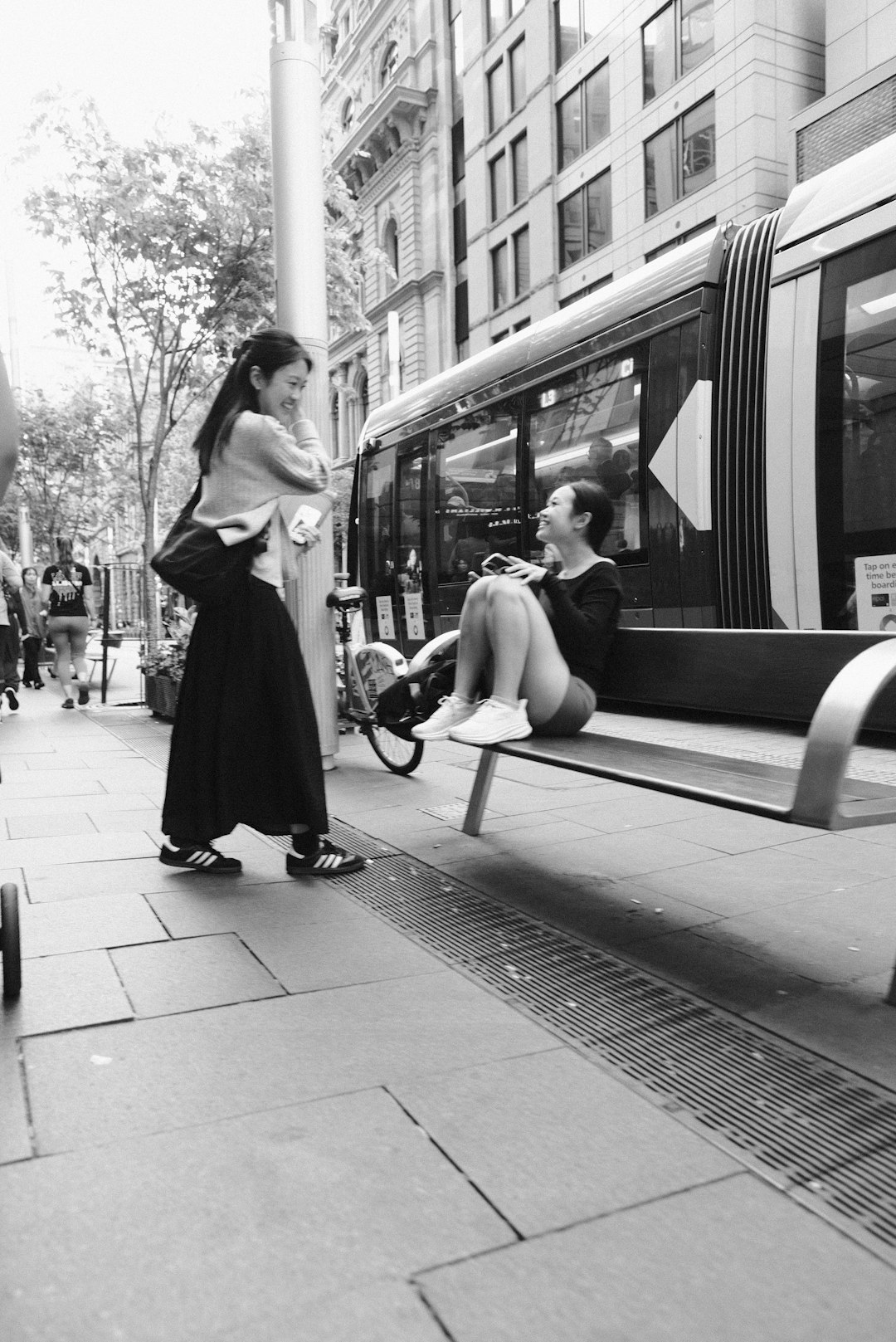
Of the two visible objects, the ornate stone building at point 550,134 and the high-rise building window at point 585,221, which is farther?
the high-rise building window at point 585,221

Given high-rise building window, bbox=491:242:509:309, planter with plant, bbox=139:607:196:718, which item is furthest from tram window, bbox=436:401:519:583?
high-rise building window, bbox=491:242:509:309

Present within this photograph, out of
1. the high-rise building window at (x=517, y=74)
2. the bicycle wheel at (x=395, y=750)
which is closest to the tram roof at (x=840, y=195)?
the bicycle wheel at (x=395, y=750)

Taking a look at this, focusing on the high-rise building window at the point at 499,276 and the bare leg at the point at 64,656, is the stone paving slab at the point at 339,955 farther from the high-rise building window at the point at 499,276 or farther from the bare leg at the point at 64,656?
the high-rise building window at the point at 499,276

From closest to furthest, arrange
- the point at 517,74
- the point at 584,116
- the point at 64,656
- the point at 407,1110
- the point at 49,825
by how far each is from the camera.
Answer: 1. the point at 407,1110
2. the point at 49,825
3. the point at 64,656
4. the point at 584,116
5. the point at 517,74

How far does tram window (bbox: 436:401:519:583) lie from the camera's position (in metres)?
9.90

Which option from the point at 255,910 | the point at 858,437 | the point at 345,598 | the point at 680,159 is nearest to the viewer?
the point at 255,910

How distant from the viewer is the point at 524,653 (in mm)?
3734

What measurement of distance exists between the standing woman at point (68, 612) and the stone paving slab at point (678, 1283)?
418 inches

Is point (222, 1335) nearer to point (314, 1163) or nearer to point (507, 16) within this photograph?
point (314, 1163)

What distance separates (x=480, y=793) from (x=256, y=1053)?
2240mm

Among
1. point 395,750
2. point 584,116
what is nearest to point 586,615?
point 395,750

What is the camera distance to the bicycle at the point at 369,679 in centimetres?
633

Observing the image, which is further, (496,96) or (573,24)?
(496,96)

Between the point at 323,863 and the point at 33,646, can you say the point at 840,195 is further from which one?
the point at 33,646
